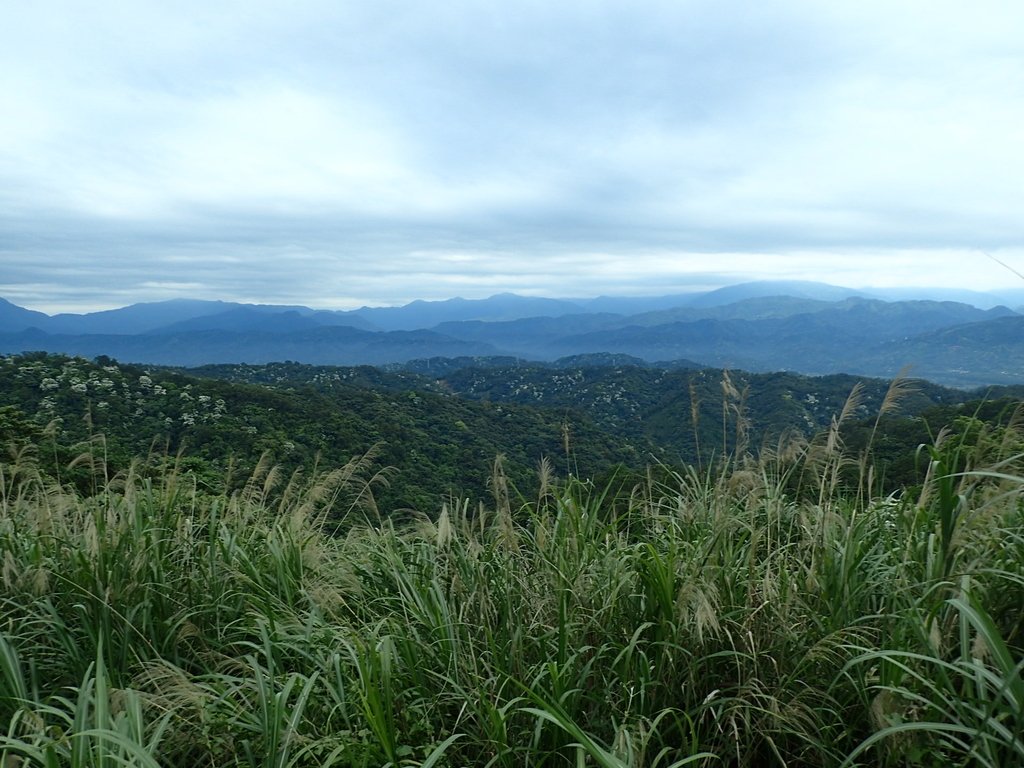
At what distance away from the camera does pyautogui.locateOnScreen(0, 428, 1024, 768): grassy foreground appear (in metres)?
1.74

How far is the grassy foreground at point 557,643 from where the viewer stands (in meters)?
1.74

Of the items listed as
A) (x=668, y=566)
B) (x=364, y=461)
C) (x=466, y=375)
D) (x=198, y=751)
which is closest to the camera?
(x=198, y=751)

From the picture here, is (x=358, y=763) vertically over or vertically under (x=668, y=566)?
under

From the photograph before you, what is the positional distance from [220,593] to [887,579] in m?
2.89

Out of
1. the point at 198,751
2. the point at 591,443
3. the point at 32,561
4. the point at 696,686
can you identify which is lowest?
the point at 591,443

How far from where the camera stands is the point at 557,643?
2229 millimetres

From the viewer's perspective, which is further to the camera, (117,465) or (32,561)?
(117,465)

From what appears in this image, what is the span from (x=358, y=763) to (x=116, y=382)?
48.4 meters

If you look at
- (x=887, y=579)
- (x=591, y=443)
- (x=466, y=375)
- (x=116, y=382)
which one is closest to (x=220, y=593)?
(x=887, y=579)

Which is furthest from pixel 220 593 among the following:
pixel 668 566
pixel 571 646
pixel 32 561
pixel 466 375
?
pixel 466 375

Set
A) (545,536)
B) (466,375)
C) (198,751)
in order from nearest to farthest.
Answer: (198,751) < (545,536) < (466,375)

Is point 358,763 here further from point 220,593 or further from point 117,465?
point 117,465

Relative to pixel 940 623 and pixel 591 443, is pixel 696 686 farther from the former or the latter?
pixel 591 443

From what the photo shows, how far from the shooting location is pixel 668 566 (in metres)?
2.21
